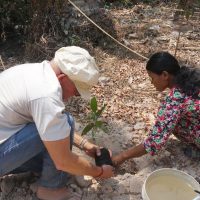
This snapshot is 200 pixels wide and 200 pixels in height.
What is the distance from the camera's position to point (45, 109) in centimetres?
197

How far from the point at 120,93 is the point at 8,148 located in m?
1.75

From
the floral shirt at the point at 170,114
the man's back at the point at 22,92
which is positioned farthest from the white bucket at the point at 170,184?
the man's back at the point at 22,92

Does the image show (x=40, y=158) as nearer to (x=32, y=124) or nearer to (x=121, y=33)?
(x=32, y=124)

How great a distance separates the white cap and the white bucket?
65 cm

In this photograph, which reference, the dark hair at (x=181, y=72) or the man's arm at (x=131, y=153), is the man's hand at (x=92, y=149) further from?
the dark hair at (x=181, y=72)

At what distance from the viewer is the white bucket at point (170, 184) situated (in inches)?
92.6

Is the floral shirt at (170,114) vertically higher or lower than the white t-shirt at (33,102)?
lower

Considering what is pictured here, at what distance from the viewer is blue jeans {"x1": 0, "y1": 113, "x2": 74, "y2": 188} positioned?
2.22 meters

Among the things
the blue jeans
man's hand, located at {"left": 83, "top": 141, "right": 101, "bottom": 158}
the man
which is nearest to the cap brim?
the man

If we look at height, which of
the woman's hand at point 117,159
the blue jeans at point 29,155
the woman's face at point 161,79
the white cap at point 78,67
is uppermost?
the white cap at point 78,67

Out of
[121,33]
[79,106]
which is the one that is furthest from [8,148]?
[121,33]

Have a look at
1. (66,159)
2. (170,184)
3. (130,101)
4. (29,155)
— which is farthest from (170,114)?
(130,101)

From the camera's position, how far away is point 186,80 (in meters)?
2.57

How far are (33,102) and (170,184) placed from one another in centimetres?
99
